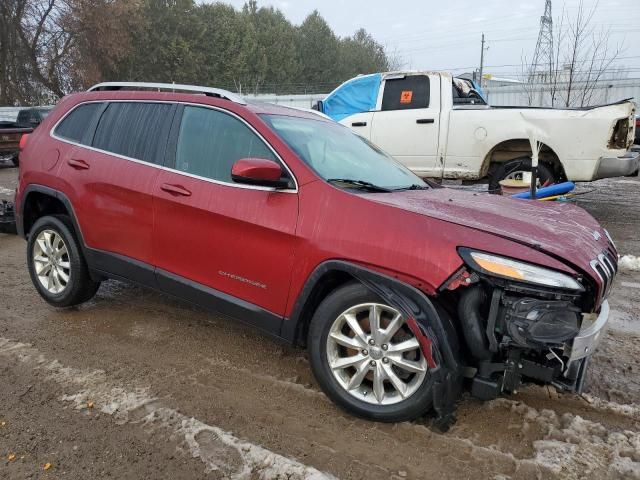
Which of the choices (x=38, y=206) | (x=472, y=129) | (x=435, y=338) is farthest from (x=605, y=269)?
(x=472, y=129)

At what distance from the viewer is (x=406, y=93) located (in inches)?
323

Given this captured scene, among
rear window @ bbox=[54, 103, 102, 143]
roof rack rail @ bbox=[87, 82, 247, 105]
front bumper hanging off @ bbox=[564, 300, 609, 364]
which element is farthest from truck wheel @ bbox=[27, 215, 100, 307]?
front bumper hanging off @ bbox=[564, 300, 609, 364]

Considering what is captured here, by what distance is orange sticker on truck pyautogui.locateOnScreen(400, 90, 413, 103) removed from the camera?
26.8ft

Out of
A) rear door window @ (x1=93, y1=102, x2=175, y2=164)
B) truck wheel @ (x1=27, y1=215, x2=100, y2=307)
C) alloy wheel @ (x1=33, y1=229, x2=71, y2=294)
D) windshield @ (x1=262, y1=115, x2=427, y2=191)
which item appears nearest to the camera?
windshield @ (x1=262, y1=115, x2=427, y2=191)

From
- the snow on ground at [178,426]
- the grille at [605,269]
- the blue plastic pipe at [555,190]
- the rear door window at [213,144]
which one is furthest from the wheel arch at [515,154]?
the snow on ground at [178,426]

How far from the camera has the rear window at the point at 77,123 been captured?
13.7 ft

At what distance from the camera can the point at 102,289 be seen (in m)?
4.95

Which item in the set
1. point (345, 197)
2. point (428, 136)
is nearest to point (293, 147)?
point (345, 197)

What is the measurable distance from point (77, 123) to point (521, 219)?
3.51 metres

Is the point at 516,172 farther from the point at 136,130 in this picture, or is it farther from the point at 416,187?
the point at 136,130

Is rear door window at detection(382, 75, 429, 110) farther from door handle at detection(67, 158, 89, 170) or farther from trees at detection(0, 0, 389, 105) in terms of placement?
trees at detection(0, 0, 389, 105)

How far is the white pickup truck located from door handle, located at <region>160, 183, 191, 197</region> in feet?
16.2

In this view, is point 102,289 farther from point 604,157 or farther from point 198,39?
point 198,39

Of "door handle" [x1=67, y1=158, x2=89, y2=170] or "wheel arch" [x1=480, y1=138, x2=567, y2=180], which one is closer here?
"door handle" [x1=67, y1=158, x2=89, y2=170]
